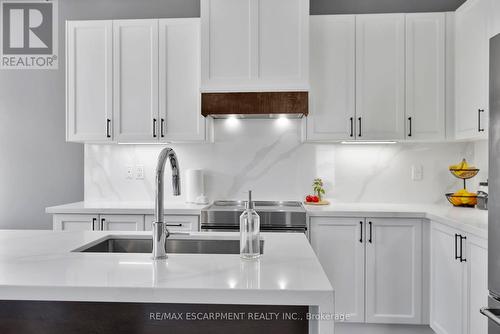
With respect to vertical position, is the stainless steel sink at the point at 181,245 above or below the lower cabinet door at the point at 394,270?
above

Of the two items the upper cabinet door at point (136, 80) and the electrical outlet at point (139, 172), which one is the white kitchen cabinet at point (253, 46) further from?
the electrical outlet at point (139, 172)

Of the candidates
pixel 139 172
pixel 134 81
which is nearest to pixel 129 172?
pixel 139 172

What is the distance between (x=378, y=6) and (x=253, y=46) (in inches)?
52.8

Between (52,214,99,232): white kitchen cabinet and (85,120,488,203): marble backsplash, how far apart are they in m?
0.56

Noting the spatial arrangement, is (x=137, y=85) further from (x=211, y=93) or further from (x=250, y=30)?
(x=250, y=30)

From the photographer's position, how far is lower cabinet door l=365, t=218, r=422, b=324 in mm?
2602

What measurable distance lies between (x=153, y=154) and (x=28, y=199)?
141cm

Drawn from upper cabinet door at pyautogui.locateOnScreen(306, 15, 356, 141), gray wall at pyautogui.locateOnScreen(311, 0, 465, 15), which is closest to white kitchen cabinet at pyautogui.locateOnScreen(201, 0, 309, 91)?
upper cabinet door at pyautogui.locateOnScreen(306, 15, 356, 141)

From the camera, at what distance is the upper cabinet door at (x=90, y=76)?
3.00 m

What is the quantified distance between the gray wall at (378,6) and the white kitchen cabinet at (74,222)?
2.65 metres

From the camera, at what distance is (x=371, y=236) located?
8.61 ft

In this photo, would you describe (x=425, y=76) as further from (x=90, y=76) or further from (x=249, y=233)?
(x=90, y=76)

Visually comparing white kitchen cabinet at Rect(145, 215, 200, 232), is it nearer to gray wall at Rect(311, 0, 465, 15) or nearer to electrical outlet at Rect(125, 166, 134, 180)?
electrical outlet at Rect(125, 166, 134, 180)

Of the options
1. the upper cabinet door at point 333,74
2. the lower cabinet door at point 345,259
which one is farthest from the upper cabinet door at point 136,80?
the lower cabinet door at point 345,259
